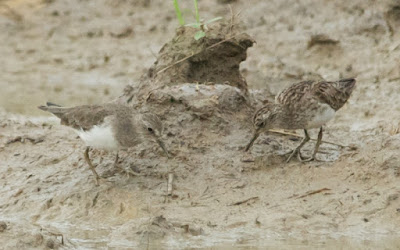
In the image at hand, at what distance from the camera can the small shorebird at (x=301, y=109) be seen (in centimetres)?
810

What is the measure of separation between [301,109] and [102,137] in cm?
220

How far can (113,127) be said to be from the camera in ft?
25.1

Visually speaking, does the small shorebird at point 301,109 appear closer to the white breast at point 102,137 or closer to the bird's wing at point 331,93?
the bird's wing at point 331,93

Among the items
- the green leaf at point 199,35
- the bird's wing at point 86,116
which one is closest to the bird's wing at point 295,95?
the green leaf at point 199,35

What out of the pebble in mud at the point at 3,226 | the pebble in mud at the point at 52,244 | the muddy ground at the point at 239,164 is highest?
the muddy ground at the point at 239,164

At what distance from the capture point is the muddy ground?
6.91m

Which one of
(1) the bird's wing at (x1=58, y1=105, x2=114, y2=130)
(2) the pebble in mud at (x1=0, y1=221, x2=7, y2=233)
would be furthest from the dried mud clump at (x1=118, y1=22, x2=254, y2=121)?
(2) the pebble in mud at (x1=0, y1=221, x2=7, y2=233)

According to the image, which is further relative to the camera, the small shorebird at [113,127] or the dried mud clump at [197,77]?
the dried mud clump at [197,77]

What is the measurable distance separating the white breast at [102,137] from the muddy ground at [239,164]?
44cm

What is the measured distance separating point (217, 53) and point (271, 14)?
3541 millimetres

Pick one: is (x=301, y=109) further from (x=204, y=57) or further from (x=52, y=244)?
(x=52, y=244)

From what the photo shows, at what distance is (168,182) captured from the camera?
777 centimetres

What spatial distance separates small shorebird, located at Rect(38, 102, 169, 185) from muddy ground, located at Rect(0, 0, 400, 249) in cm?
42

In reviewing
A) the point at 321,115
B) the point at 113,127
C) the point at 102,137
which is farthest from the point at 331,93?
the point at 102,137
